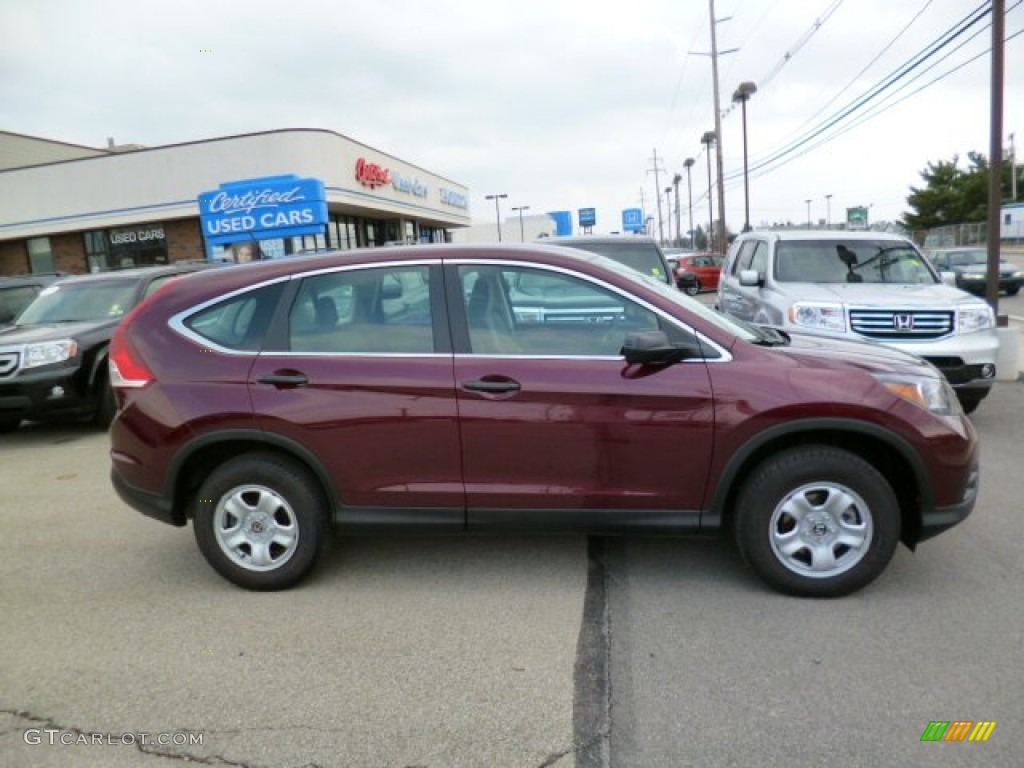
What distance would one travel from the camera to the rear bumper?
12.7ft

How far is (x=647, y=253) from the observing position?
Result: 29.3 ft

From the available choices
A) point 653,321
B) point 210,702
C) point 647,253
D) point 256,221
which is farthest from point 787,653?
point 256,221

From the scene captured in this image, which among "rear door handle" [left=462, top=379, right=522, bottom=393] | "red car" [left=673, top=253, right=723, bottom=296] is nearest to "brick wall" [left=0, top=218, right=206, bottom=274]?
"red car" [left=673, top=253, right=723, bottom=296]

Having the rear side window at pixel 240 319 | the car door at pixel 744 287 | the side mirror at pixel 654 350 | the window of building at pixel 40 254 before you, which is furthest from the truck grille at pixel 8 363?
the window of building at pixel 40 254

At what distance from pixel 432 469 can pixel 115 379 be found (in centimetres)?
175

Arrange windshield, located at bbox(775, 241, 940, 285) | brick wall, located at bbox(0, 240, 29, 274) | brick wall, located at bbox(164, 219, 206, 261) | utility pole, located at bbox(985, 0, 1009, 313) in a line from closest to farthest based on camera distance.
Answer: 1. windshield, located at bbox(775, 241, 940, 285)
2. utility pole, located at bbox(985, 0, 1009, 313)
3. brick wall, located at bbox(164, 219, 206, 261)
4. brick wall, located at bbox(0, 240, 29, 274)

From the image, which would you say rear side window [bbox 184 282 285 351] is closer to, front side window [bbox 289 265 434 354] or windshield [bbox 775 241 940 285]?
front side window [bbox 289 265 434 354]

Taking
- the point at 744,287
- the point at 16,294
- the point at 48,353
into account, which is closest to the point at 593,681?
the point at 744,287

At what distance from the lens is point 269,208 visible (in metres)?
16.7

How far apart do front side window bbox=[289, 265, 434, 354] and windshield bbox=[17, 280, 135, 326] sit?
5735 mm

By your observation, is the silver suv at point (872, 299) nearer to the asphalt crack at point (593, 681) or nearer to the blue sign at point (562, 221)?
the asphalt crack at point (593, 681)

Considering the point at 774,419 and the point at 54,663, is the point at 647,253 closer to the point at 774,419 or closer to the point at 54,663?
the point at 774,419

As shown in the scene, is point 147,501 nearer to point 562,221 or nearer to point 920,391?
point 920,391

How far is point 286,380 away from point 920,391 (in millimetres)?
3053
